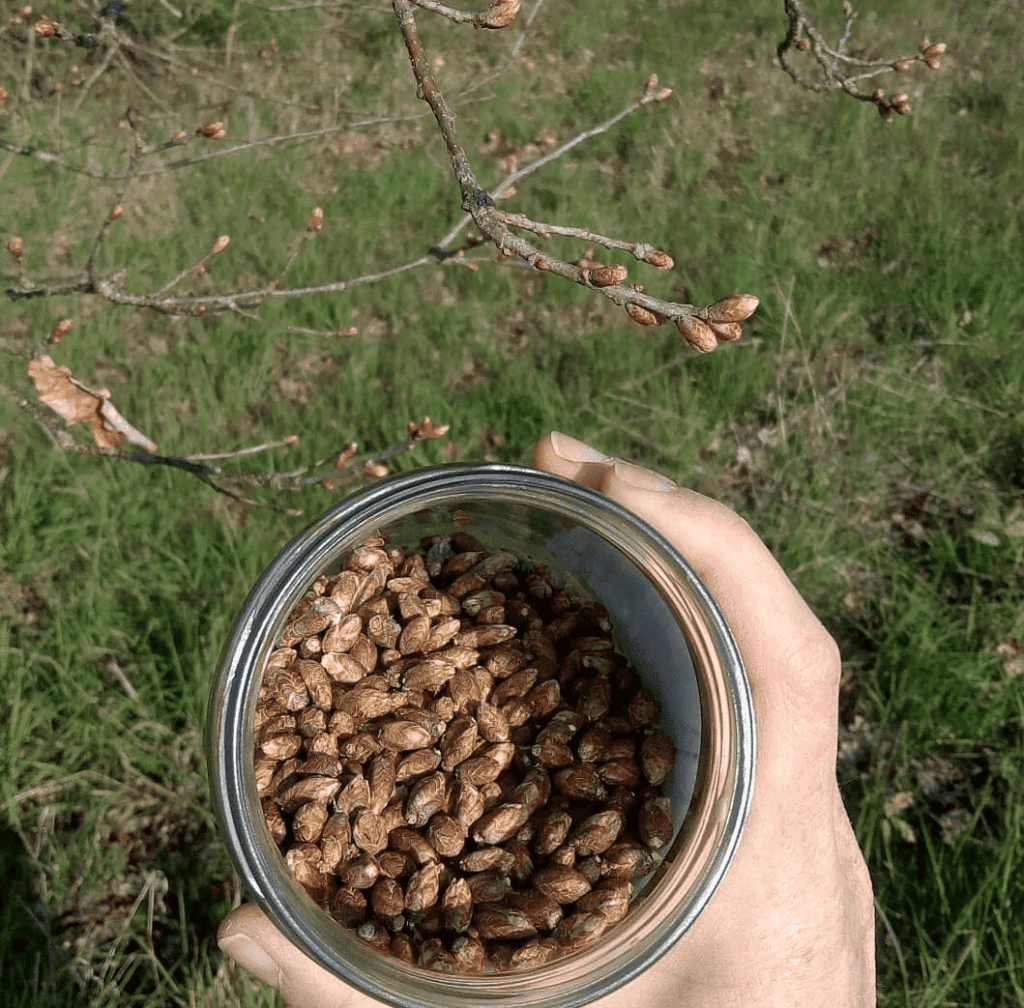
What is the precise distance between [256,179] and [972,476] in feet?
8.00

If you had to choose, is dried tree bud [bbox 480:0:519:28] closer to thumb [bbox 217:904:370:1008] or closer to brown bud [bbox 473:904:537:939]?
brown bud [bbox 473:904:537:939]

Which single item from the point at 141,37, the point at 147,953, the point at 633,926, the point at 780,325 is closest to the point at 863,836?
the point at 633,926

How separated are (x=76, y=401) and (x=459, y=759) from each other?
108 centimetres

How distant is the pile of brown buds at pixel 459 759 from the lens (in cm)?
121

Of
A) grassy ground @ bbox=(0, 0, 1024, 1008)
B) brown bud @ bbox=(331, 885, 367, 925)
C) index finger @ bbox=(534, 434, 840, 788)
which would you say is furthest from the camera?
grassy ground @ bbox=(0, 0, 1024, 1008)

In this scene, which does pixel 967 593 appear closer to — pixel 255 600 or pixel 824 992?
pixel 824 992

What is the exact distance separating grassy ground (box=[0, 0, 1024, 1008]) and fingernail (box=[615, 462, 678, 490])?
0.99m

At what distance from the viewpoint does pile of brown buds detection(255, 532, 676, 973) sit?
1.21 meters

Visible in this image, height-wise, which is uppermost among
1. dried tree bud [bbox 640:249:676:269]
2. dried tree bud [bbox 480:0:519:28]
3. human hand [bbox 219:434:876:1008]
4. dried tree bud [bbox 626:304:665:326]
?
dried tree bud [bbox 480:0:519:28]

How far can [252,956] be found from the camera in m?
1.42

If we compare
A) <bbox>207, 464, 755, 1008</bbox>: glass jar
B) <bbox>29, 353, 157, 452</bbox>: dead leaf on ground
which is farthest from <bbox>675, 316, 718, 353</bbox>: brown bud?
<bbox>29, 353, 157, 452</bbox>: dead leaf on ground

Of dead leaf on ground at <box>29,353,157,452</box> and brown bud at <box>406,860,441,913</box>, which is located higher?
dead leaf on ground at <box>29,353,157,452</box>

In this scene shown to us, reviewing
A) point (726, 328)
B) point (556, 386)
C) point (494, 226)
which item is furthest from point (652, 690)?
point (556, 386)

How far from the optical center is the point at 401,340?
2828 millimetres
